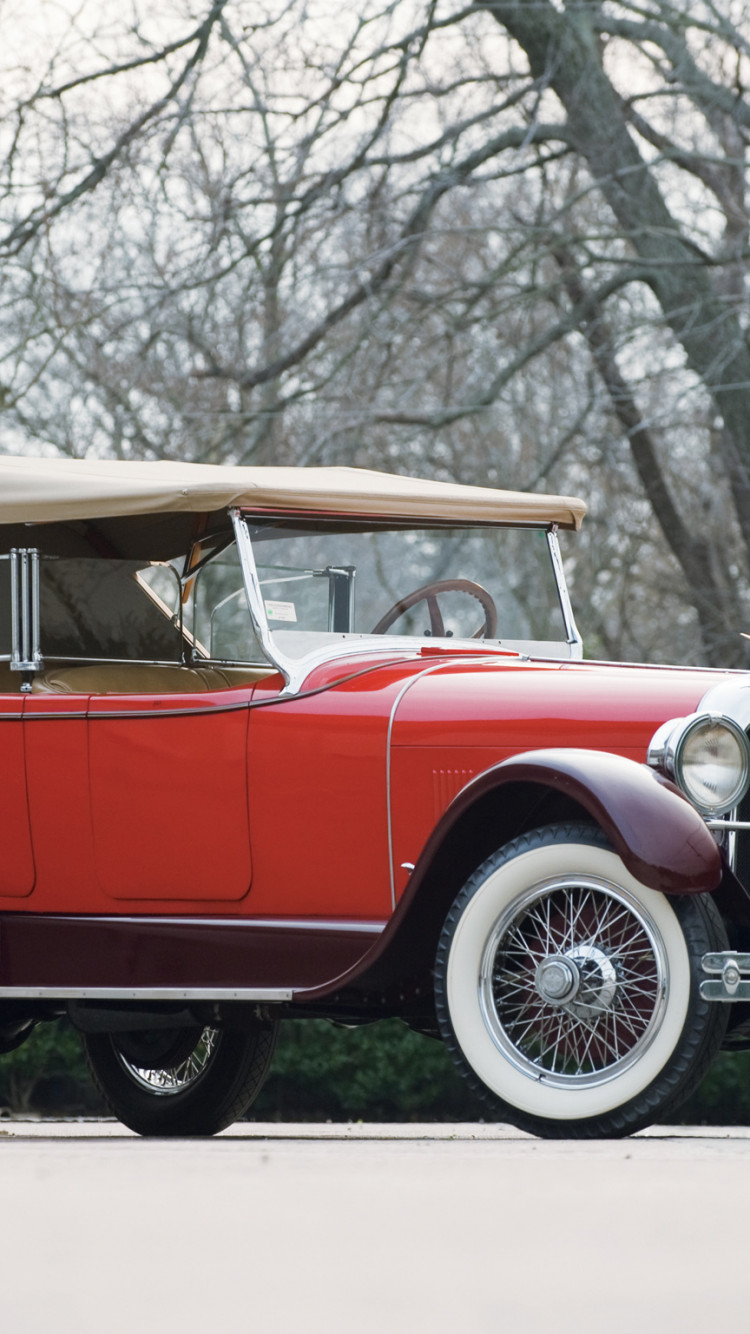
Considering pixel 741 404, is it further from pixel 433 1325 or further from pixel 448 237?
pixel 433 1325

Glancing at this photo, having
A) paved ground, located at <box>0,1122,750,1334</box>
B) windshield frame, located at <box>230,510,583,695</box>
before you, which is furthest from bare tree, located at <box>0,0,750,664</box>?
paved ground, located at <box>0,1122,750,1334</box>

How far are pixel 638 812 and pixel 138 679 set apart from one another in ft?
7.58

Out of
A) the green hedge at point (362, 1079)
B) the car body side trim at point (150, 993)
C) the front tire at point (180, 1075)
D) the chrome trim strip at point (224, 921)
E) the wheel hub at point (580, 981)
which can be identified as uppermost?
the chrome trim strip at point (224, 921)

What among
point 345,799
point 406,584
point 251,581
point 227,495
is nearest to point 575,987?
point 345,799

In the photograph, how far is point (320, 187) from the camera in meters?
11.2

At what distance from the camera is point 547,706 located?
174 inches

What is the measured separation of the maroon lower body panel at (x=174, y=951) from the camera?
4707 mm

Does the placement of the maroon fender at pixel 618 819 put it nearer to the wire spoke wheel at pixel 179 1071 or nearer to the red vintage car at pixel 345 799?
the red vintage car at pixel 345 799

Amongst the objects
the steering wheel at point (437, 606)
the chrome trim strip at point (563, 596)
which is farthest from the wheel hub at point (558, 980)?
the chrome trim strip at point (563, 596)

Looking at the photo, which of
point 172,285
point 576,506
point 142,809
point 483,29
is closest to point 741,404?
point 483,29

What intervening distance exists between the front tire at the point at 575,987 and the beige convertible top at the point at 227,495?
1.53m

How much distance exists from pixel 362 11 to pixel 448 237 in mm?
1974

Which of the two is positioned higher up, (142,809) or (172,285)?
(172,285)

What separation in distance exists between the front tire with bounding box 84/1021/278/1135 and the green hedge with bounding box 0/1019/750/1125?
5430 mm
